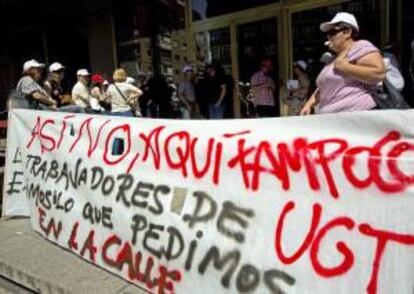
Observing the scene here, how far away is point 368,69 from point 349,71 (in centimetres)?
11

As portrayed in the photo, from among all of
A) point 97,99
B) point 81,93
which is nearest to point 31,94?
point 81,93

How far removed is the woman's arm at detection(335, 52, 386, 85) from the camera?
333 cm

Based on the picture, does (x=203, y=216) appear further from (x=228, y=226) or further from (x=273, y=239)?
(x=273, y=239)

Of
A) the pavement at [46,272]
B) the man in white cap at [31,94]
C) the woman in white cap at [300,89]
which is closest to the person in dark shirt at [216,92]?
the woman in white cap at [300,89]

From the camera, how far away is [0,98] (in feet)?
57.7

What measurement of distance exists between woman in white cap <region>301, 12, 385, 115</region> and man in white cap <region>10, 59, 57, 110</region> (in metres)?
3.65

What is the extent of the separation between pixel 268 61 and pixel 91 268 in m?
5.77

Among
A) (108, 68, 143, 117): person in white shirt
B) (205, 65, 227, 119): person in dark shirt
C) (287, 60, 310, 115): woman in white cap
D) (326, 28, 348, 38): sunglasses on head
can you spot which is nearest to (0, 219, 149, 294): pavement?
(326, 28, 348, 38): sunglasses on head

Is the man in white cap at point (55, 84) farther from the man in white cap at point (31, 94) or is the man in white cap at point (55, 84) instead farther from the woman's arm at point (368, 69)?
the woman's arm at point (368, 69)

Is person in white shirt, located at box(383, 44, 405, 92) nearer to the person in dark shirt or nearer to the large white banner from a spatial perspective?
the large white banner

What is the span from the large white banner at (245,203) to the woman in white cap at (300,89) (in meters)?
4.54

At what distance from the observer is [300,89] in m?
8.19

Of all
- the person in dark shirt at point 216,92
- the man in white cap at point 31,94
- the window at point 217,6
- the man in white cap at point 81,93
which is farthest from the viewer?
the window at point 217,6

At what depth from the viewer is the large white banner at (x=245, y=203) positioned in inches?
93.0
